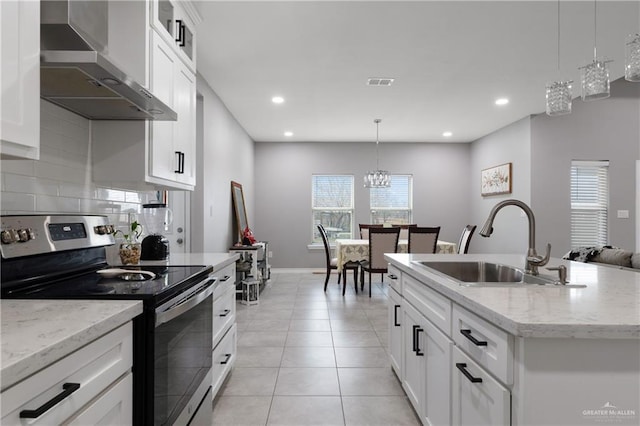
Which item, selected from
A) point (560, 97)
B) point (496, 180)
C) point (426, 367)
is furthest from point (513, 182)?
point (426, 367)

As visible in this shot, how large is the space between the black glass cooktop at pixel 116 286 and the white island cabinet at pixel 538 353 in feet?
3.52

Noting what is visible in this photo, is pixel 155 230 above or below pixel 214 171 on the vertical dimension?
below

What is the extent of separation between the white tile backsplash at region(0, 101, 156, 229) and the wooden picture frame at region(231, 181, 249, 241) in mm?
3207

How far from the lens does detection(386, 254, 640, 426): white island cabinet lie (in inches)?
35.7

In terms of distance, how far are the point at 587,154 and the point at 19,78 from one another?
6.81 m

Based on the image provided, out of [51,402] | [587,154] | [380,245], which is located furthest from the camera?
[587,154]

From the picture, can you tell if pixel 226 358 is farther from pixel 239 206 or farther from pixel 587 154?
pixel 587 154

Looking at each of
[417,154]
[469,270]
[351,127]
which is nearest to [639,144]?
[417,154]

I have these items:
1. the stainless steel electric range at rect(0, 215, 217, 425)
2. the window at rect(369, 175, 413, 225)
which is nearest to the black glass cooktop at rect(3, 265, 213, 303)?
the stainless steel electric range at rect(0, 215, 217, 425)

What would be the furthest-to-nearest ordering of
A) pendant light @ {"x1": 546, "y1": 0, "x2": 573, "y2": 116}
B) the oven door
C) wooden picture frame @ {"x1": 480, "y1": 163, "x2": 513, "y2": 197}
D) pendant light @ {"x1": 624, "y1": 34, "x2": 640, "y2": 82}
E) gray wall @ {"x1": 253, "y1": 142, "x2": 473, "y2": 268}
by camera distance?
gray wall @ {"x1": 253, "y1": 142, "x2": 473, "y2": 268}, wooden picture frame @ {"x1": 480, "y1": 163, "x2": 513, "y2": 197}, pendant light @ {"x1": 546, "y1": 0, "x2": 573, "y2": 116}, pendant light @ {"x1": 624, "y1": 34, "x2": 640, "y2": 82}, the oven door

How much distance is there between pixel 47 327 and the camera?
88cm

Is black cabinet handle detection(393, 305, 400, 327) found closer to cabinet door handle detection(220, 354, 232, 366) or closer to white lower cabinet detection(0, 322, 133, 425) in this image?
cabinet door handle detection(220, 354, 232, 366)

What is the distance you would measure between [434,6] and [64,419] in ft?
10.0

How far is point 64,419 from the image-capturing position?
81 cm
